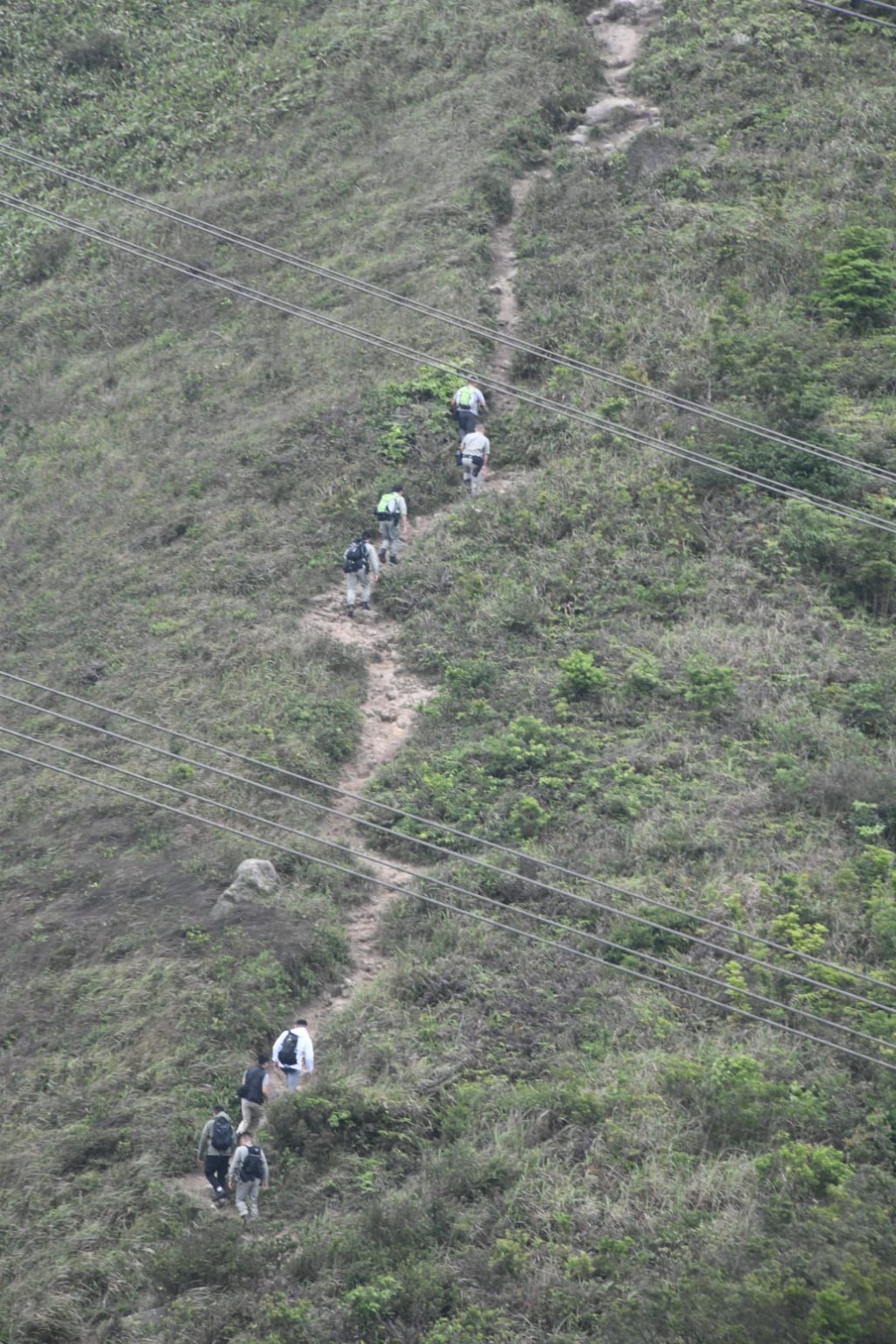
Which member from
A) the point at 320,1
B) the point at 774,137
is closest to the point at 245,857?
the point at 774,137

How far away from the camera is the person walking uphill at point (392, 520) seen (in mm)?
23391

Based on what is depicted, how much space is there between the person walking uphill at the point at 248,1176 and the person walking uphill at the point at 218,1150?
199 millimetres

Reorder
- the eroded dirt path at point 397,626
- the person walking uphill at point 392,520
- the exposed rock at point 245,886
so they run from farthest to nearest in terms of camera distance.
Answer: the person walking uphill at point 392,520 → the eroded dirt path at point 397,626 → the exposed rock at point 245,886

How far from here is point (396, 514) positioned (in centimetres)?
2352

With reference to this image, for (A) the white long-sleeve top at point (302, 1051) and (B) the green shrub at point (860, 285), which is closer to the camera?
(A) the white long-sleeve top at point (302, 1051)

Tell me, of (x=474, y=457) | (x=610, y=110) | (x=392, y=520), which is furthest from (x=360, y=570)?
(x=610, y=110)

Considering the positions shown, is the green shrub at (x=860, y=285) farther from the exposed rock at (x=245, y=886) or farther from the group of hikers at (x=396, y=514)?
the exposed rock at (x=245, y=886)

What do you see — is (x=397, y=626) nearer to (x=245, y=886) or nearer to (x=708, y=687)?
(x=708, y=687)

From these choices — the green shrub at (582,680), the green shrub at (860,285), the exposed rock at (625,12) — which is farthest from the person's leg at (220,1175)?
the exposed rock at (625,12)

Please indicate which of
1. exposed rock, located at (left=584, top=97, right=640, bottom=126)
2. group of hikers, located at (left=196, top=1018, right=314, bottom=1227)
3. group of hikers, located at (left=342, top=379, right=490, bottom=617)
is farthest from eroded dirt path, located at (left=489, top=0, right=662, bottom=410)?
group of hikers, located at (left=196, top=1018, right=314, bottom=1227)

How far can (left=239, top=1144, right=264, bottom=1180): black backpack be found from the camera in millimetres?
14336

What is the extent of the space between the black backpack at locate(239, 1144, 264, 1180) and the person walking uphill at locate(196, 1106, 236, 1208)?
41cm

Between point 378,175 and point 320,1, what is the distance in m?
9.54

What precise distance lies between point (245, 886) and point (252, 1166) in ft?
14.6
